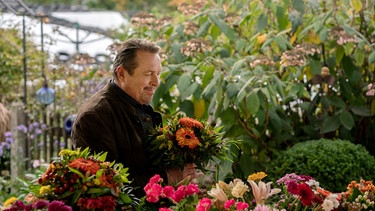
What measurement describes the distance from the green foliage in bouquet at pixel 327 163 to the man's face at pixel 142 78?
208 cm

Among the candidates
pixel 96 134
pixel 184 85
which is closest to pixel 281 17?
pixel 184 85

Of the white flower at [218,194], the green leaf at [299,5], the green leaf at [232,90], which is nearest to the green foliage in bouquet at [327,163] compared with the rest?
the green leaf at [232,90]

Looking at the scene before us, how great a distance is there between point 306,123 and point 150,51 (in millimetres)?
3032

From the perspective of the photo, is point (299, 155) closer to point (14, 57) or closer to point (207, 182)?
point (207, 182)

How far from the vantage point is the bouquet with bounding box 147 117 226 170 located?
11.8 ft

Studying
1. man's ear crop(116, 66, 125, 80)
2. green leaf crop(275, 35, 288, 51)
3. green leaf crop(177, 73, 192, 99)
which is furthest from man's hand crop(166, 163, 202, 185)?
green leaf crop(275, 35, 288, 51)

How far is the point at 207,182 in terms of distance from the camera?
20.0 ft

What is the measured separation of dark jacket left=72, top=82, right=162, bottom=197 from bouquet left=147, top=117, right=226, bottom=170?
0.24 feet

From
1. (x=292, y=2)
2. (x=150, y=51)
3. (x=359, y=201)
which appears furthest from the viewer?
(x=292, y=2)

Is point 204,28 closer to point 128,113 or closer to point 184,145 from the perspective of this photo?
point 128,113

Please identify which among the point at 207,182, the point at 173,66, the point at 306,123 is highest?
the point at 173,66

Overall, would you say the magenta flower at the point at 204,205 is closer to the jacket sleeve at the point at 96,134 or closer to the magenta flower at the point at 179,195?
the magenta flower at the point at 179,195

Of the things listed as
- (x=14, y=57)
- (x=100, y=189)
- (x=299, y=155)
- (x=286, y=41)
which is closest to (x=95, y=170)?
(x=100, y=189)

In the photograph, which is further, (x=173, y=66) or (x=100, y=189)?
(x=173, y=66)
